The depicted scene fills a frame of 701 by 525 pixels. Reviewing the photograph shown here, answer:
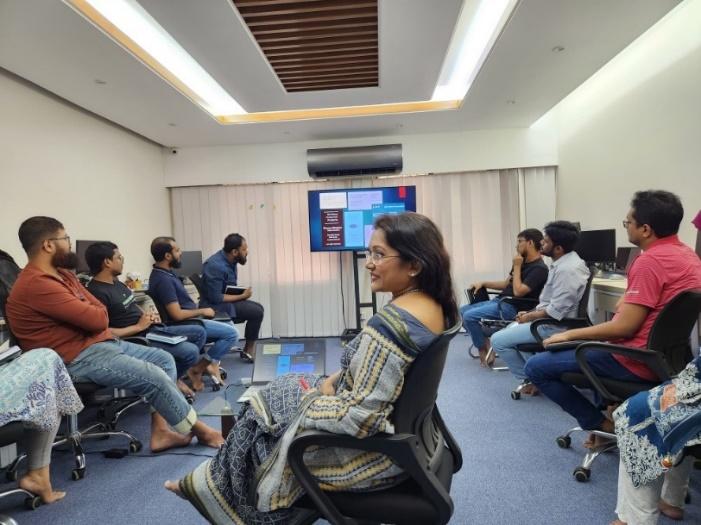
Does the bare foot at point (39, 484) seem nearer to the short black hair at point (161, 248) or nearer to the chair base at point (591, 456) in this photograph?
the short black hair at point (161, 248)

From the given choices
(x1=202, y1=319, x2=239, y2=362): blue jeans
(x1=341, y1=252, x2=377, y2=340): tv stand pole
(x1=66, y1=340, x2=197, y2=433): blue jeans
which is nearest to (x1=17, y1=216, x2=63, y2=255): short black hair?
(x1=66, y1=340, x2=197, y2=433): blue jeans

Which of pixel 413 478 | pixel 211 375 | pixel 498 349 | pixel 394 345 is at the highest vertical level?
pixel 394 345

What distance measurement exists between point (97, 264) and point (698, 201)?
4.07 metres

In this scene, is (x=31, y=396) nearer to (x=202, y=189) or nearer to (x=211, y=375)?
(x=211, y=375)

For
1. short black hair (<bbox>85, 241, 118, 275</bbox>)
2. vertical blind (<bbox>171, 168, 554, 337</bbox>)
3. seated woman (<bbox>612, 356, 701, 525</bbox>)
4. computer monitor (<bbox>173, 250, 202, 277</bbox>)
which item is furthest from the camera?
vertical blind (<bbox>171, 168, 554, 337</bbox>)

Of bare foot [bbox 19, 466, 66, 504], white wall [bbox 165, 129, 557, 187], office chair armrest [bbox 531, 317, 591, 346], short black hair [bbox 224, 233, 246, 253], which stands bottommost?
bare foot [bbox 19, 466, 66, 504]

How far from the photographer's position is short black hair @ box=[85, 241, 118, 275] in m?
2.71

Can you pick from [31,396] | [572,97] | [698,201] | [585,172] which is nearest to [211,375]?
[31,396]

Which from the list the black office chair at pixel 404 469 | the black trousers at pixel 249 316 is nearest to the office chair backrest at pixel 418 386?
the black office chair at pixel 404 469

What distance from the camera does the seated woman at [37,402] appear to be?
1.74 metres

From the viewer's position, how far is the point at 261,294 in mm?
5652

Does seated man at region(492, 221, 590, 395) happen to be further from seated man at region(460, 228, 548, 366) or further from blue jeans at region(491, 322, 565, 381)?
seated man at region(460, 228, 548, 366)

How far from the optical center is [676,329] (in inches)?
68.3

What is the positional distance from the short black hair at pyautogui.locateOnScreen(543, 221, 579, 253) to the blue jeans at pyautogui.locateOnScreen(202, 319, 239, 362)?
2.76 meters
